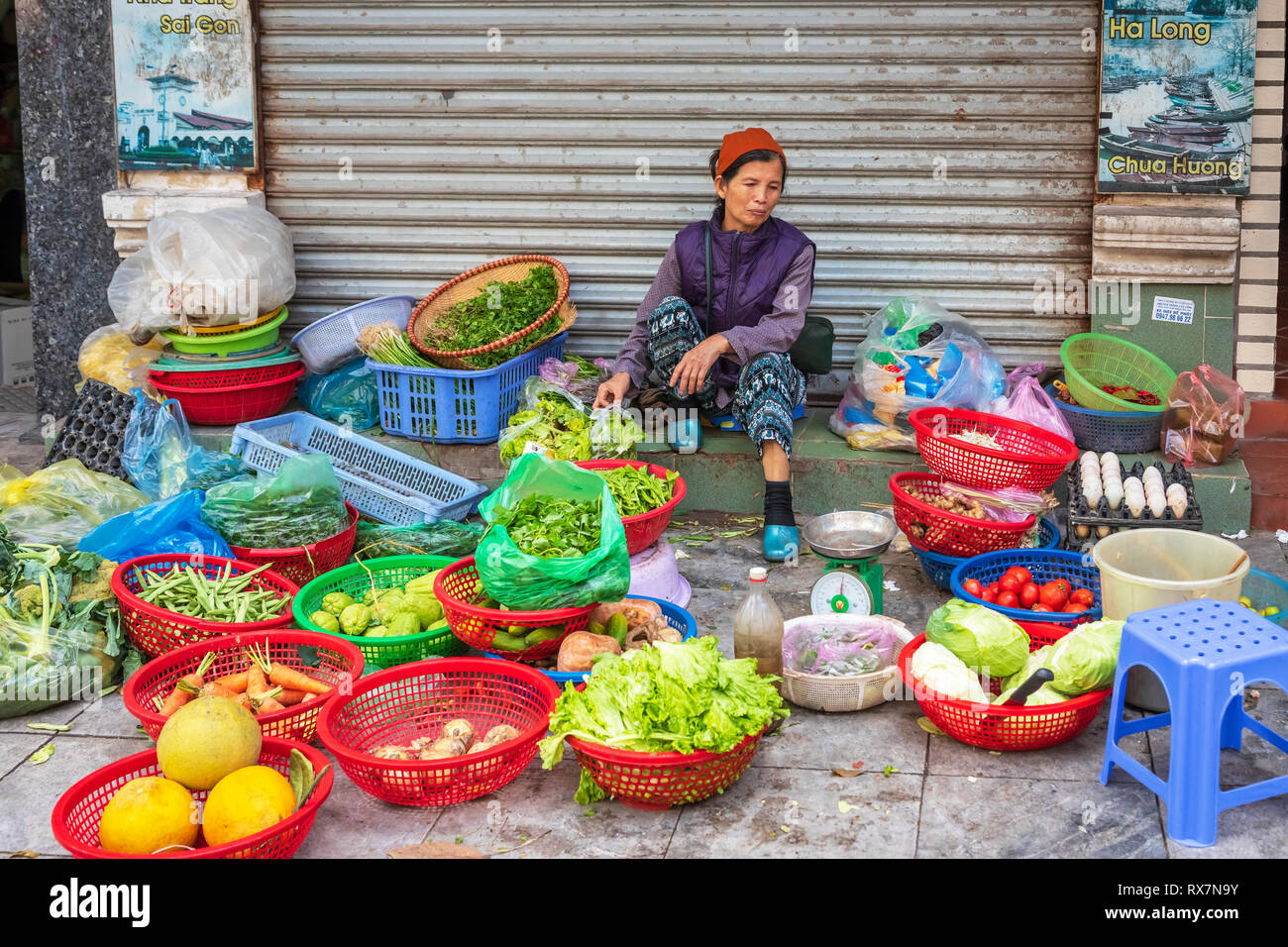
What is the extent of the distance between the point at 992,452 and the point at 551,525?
1.88 m

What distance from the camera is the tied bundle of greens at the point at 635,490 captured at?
523cm

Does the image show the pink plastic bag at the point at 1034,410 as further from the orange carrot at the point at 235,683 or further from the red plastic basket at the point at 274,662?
the orange carrot at the point at 235,683

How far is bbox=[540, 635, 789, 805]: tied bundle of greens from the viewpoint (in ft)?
12.0

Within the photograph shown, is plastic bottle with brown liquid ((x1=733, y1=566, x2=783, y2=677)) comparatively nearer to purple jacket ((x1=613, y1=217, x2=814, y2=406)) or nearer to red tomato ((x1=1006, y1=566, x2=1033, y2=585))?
red tomato ((x1=1006, y1=566, x2=1033, y2=585))

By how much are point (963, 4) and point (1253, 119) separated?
1.55 meters

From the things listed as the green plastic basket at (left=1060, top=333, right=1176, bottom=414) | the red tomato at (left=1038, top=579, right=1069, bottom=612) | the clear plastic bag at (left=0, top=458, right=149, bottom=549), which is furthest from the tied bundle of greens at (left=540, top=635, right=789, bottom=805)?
the green plastic basket at (left=1060, top=333, right=1176, bottom=414)

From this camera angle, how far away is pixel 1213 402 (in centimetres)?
607

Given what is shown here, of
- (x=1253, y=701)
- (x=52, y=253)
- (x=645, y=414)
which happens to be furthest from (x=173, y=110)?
(x=1253, y=701)

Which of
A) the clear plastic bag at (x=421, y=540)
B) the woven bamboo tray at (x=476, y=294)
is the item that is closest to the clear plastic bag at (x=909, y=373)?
the woven bamboo tray at (x=476, y=294)

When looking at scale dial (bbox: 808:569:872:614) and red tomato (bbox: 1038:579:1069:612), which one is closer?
red tomato (bbox: 1038:579:1069:612)

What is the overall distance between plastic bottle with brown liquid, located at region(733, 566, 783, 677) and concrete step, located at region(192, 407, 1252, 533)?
7.20 feet

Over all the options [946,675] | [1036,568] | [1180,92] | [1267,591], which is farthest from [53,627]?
[1180,92]

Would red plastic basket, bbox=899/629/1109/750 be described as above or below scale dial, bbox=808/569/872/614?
below
